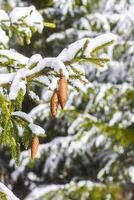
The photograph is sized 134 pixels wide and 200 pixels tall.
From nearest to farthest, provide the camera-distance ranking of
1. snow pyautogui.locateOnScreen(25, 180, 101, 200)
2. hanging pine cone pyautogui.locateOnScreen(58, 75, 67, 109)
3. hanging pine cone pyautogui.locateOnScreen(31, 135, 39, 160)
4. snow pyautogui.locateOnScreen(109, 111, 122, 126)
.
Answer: hanging pine cone pyautogui.locateOnScreen(58, 75, 67, 109), hanging pine cone pyautogui.locateOnScreen(31, 135, 39, 160), snow pyautogui.locateOnScreen(25, 180, 101, 200), snow pyautogui.locateOnScreen(109, 111, 122, 126)

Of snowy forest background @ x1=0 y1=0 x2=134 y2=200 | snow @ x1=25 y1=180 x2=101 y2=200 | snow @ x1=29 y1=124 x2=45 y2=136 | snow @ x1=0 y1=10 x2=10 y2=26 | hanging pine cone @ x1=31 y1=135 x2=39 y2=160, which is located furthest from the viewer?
snowy forest background @ x1=0 y1=0 x2=134 y2=200

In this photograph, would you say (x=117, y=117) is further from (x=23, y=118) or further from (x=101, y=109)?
(x=23, y=118)

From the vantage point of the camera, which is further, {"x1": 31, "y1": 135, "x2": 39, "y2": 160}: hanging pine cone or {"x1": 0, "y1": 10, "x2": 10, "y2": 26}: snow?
{"x1": 0, "y1": 10, "x2": 10, "y2": 26}: snow

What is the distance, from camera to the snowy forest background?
604cm

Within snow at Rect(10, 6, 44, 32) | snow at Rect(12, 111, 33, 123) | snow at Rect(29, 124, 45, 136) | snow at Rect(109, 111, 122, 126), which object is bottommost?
snow at Rect(109, 111, 122, 126)

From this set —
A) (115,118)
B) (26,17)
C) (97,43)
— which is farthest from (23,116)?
(115,118)

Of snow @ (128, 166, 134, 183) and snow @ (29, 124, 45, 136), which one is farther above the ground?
snow @ (29, 124, 45, 136)

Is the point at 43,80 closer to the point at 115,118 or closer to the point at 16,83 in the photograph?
the point at 16,83

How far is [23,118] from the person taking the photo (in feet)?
6.54

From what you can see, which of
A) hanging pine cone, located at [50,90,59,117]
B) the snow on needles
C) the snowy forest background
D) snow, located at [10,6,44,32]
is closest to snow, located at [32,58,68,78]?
the snow on needles

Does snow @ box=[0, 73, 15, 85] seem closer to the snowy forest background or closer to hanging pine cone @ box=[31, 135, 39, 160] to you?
hanging pine cone @ box=[31, 135, 39, 160]

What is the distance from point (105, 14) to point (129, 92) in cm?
170

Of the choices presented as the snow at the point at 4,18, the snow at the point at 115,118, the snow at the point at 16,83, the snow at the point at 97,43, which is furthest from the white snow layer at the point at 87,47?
the snow at the point at 115,118

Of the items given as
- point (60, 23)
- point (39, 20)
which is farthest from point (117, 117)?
point (39, 20)
